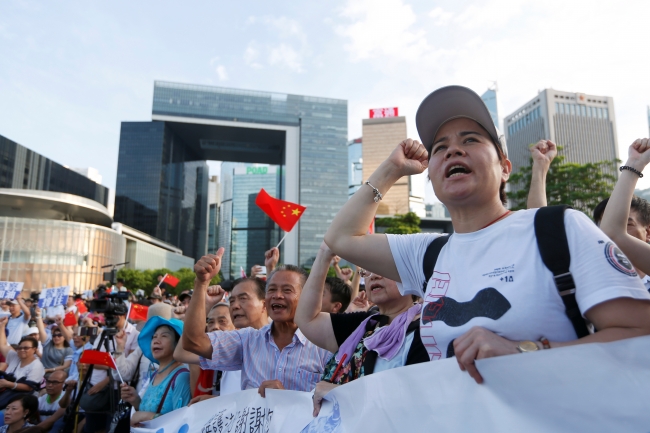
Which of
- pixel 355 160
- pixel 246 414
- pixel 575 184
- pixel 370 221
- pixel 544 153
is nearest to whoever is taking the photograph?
pixel 370 221

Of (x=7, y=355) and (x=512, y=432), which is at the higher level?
(x=512, y=432)

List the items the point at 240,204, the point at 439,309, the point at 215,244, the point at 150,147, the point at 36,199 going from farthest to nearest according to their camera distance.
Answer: the point at 215,244 → the point at 240,204 → the point at 150,147 → the point at 36,199 → the point at 439,309

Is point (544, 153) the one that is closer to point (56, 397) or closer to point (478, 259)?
point (478, 259)

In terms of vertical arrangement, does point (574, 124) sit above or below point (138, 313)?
above

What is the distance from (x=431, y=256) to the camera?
1.51 m

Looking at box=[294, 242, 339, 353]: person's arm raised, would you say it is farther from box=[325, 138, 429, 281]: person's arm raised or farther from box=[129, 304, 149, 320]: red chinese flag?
box=[129, 304, 149, 320]: red chinese flag

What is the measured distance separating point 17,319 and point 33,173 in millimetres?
65815

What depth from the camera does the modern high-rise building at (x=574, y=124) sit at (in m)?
84.8

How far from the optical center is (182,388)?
3.64 metres

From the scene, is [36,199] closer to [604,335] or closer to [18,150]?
[18,150]

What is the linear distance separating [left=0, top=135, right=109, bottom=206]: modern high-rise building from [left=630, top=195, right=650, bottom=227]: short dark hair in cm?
6966

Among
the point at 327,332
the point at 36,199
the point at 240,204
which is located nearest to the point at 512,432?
the point at 327,332

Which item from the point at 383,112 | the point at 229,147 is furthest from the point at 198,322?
the point at 383,112

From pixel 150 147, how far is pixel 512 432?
93.7 metres
